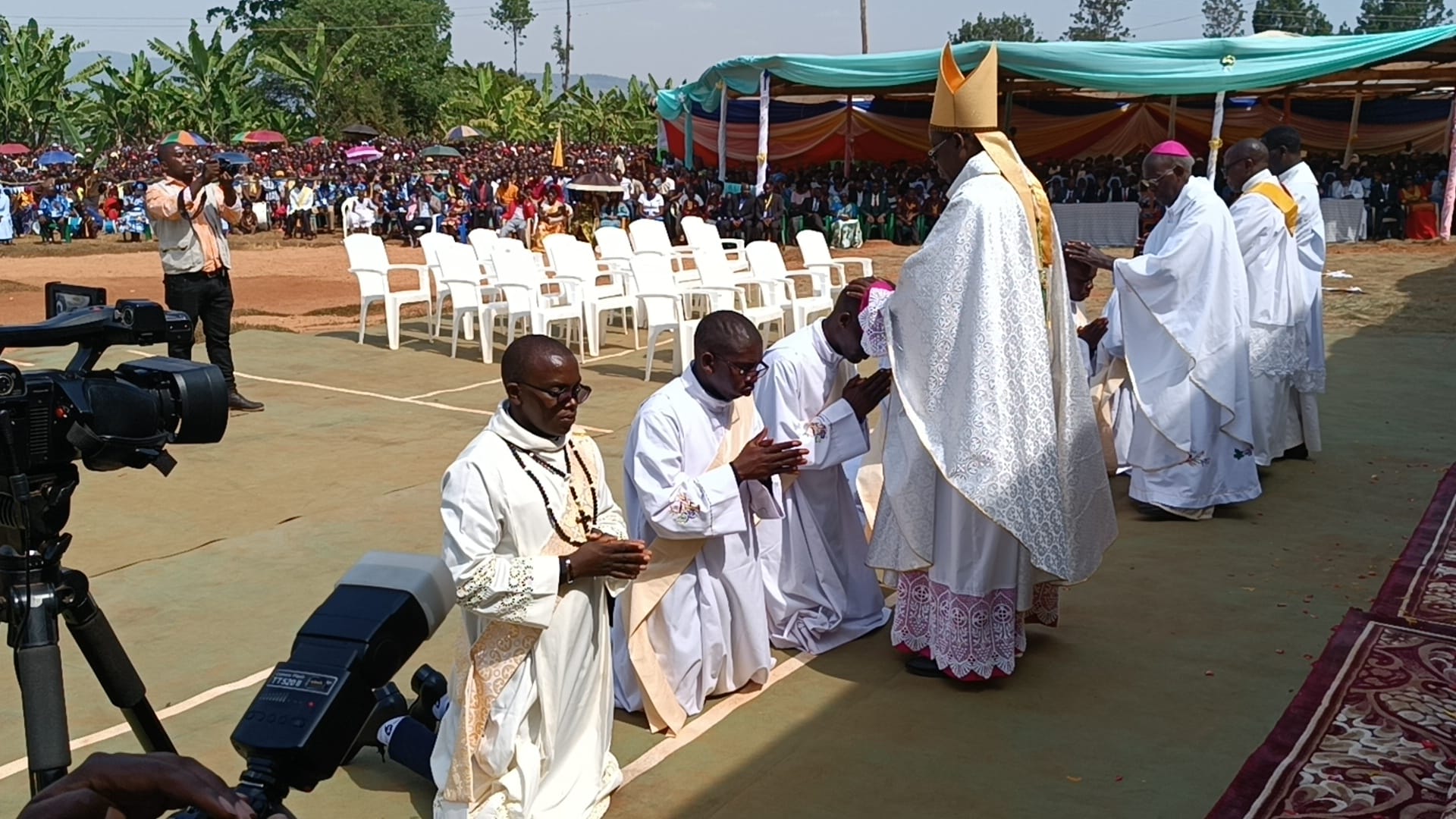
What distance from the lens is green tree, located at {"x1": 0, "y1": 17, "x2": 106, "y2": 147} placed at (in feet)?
126

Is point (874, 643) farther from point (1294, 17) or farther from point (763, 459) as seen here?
point (1294, 17)

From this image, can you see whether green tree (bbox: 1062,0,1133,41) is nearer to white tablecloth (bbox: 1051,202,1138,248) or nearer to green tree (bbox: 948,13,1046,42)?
green tree (bbox: 948,13,1046,42)

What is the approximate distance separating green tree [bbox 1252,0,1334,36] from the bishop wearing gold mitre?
277ft

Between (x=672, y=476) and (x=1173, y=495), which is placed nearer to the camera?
(x=672, y=476)

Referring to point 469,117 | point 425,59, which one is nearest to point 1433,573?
point 469,117

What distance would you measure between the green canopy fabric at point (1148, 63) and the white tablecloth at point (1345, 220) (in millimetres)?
2801

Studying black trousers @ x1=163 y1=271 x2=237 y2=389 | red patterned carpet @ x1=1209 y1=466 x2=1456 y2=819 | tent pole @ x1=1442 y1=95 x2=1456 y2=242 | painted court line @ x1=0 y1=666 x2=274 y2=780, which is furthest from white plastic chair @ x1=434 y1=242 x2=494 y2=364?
tent pole @ x1=1442 y1=95 x2=1456 y2=242

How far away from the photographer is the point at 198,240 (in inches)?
343

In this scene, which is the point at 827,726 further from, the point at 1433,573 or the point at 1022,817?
the point at 1433,573

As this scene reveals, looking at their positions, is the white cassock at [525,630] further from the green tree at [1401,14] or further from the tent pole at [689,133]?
the green tree at [1401,14]

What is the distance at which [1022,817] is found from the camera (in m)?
3.51

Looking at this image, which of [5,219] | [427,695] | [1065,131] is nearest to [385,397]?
[427,695]

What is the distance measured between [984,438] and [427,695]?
1883mm

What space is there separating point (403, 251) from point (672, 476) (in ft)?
67.0
